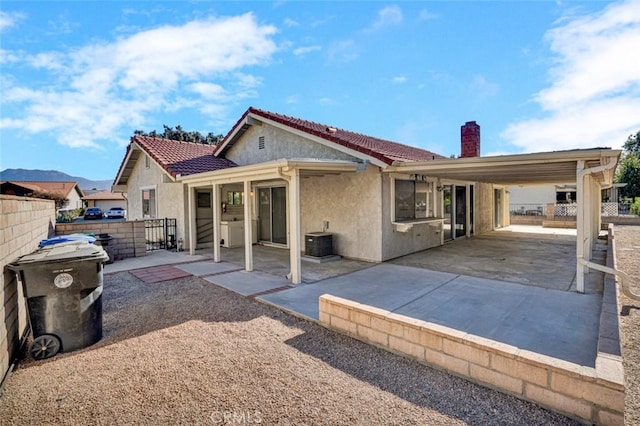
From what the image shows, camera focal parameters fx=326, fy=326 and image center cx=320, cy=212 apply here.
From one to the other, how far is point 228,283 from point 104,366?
11.7 feet

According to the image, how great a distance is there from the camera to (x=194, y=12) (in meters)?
9.12

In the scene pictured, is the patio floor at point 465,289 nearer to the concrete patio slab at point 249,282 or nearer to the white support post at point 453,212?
the concrete patio slab at point 249,282

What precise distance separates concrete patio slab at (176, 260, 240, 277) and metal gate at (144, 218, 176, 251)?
12.0 feet

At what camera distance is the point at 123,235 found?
1060 cm

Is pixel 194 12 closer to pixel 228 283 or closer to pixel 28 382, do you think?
pixel 228 283

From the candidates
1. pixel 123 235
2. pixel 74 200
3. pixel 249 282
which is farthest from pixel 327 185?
pixel 74 200

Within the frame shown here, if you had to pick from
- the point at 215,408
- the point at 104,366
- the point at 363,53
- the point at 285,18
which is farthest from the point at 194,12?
the point at 215,408

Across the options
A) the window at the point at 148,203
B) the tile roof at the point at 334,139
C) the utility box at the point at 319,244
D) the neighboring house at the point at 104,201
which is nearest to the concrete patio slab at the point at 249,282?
the utility box at the point at 319,244

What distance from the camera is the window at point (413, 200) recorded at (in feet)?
31.3

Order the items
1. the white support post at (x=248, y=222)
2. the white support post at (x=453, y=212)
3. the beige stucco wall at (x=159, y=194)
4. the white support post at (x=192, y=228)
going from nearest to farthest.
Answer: the white support post at (x=248, y=222) < the white support post at (x=192, y=228) < the beige stucco wall at (x=159, y=194) < the white support post at (x=453, y=212)

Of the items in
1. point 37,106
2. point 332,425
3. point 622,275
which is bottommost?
point 332,425

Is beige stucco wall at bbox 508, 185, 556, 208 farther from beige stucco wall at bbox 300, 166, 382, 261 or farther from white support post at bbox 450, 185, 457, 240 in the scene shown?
beige stucco wall at bbox 300, 166, 382, 261

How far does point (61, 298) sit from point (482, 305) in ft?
19.9

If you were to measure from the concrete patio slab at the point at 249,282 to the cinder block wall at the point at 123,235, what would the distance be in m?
4.56
